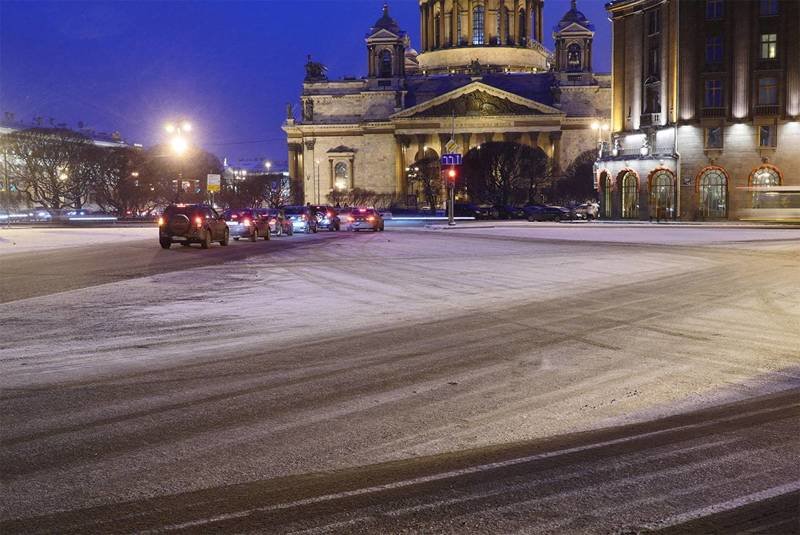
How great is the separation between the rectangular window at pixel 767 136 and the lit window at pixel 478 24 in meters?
75.6

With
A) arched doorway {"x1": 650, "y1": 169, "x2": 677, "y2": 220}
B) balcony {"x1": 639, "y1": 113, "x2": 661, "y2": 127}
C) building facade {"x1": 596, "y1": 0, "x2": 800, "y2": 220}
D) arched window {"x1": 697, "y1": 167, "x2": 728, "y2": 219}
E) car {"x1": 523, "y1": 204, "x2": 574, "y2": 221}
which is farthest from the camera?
car {"x1": 523, "y1": 204, "x2": 574, "y2": 221}

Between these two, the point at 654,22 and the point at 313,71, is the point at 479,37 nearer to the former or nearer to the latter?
the point at 313,71

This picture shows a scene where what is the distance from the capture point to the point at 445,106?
389 feet

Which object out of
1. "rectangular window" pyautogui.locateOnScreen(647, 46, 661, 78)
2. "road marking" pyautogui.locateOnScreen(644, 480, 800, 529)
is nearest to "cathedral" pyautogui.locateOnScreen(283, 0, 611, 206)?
"rectangular window" pyautogui.locateOnScreen(647, 46, 661, 78)

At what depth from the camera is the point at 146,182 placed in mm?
98125

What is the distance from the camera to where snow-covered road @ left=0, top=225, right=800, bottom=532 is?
22.3ft

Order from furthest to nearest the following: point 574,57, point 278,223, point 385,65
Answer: point 385,65 → point 574,57 → point 278,223

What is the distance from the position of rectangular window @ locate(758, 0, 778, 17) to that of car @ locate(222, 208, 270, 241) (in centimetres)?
4024

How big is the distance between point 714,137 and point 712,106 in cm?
224

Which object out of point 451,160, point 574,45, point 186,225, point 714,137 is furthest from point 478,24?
point 186,225

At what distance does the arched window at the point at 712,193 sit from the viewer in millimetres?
65812

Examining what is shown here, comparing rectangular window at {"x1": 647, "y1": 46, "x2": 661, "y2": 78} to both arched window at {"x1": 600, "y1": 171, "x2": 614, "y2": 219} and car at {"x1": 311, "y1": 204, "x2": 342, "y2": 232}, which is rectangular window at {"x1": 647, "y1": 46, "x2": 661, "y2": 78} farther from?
car at {"x1": 311, "y1": 204, "x2": 342, "y2": 232}

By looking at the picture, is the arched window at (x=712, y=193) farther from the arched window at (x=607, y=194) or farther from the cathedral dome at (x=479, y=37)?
the cathedral dome at (x=479, y=37)

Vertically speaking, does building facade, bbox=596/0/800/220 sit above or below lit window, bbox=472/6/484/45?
below
